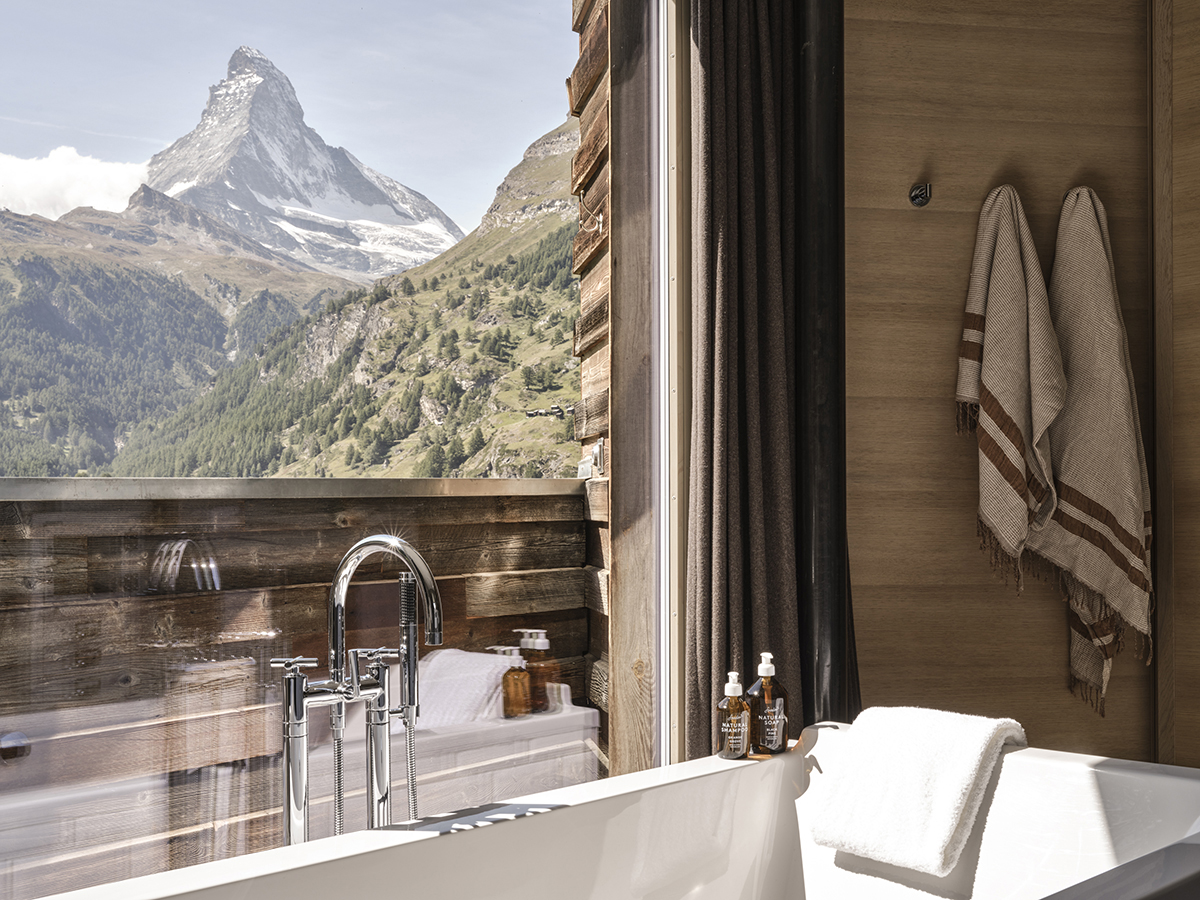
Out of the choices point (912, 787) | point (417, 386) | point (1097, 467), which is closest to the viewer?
point (912, 787)

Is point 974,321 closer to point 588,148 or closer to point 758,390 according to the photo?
point 758,390

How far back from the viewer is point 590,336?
2.04 m

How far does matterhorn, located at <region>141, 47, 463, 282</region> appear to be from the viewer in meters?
1.57

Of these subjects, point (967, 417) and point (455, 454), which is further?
point (967, 417)

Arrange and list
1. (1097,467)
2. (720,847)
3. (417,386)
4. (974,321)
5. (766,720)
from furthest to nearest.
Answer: (974,321) → (1097,467) → (417,386) → (766,720) → (720,847)

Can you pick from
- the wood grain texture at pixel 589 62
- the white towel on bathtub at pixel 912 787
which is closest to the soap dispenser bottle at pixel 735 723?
the white towel on bathtub at pixel 912 787

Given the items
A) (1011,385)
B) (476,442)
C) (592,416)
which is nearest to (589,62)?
(592,416)

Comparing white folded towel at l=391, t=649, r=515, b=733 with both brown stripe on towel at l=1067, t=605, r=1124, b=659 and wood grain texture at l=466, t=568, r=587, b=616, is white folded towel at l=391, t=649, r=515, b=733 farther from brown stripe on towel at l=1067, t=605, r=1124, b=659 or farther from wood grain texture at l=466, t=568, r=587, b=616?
brown stripe on towel at l=1067, t=605, r=1124, b=659

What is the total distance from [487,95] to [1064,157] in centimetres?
140

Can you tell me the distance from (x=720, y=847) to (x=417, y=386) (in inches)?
41.7

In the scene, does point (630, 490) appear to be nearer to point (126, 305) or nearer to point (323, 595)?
point (323, 595)

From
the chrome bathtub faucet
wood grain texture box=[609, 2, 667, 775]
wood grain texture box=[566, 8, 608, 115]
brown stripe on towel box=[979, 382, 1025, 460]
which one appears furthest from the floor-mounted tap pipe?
brown stripe on towel box=[979, 382, 1025, 460]

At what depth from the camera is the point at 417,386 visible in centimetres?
179

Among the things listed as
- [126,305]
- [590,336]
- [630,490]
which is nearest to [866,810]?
[630,490]
